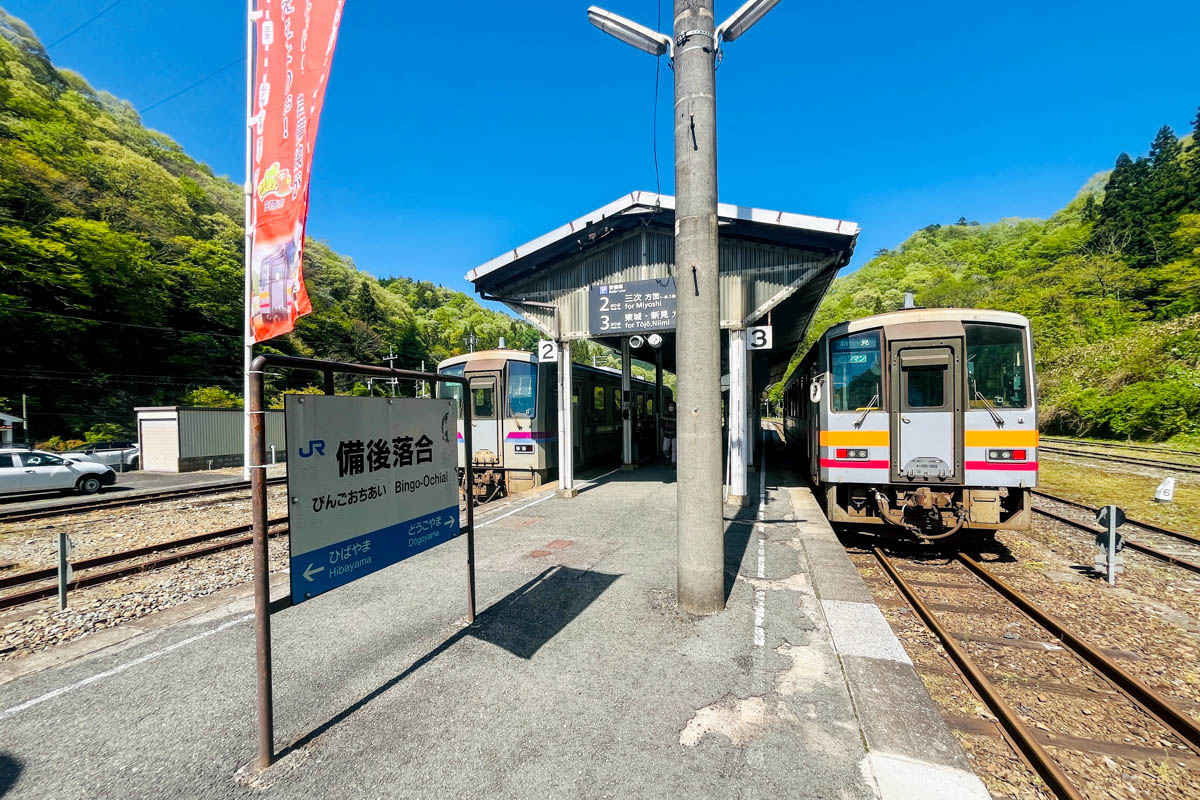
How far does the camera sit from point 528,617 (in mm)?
4109

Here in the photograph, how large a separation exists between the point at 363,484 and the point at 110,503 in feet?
41.5

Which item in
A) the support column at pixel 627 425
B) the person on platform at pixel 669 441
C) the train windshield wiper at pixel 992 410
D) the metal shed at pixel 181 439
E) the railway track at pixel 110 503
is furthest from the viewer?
the metal shed at pixel 181 439

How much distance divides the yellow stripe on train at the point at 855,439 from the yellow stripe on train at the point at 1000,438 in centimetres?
86

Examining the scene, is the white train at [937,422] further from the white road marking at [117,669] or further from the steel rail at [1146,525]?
the white road marking at [117,669]

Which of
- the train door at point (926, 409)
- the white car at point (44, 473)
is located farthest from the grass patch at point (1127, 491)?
the white car at point (44, 473)

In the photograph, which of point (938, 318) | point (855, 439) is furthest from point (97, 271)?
point (938, 318)

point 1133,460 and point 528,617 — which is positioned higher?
point 528,617

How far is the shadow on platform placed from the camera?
307 centimetres

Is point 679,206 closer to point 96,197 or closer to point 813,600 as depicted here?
point 813,600

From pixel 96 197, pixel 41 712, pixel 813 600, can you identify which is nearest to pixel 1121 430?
pixel 813 600

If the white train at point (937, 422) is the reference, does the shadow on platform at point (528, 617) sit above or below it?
below

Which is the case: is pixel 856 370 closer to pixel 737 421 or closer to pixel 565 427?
pixel 737 421

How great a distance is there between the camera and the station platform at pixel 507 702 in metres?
2.30

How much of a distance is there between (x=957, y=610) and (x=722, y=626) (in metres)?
2.69
